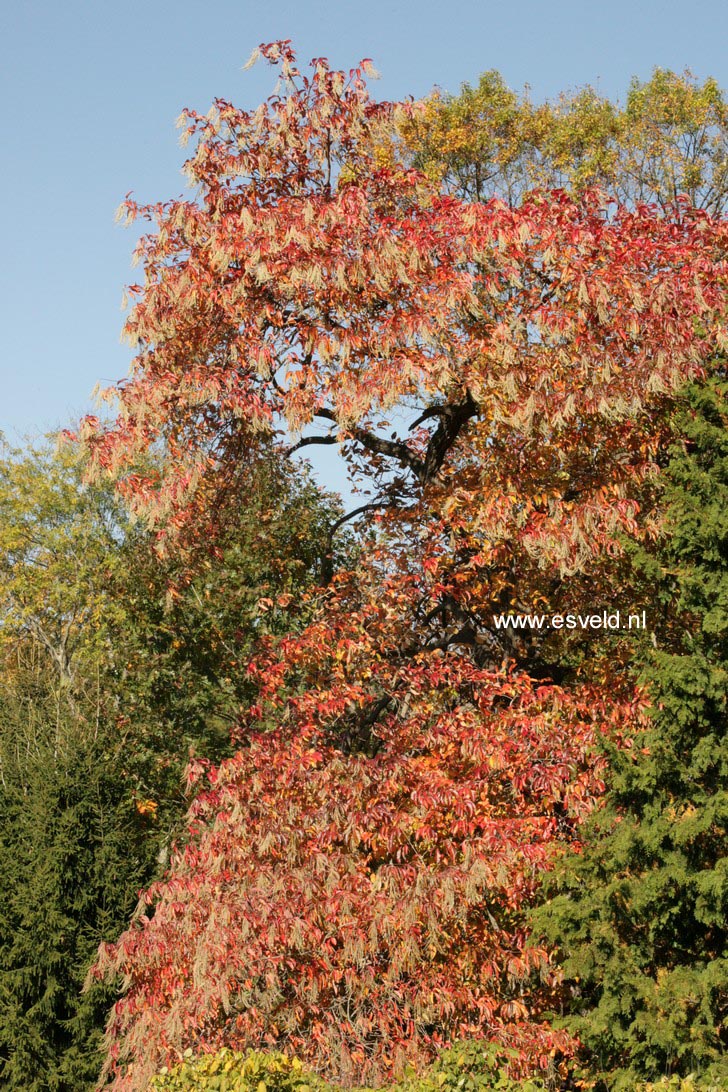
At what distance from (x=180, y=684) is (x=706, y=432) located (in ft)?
25.0

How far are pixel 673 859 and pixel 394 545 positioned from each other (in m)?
3.69

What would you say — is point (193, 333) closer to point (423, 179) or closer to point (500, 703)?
point (423, 179)

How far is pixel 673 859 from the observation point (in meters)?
7.04

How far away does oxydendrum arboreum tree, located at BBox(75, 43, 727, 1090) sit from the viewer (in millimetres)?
7969

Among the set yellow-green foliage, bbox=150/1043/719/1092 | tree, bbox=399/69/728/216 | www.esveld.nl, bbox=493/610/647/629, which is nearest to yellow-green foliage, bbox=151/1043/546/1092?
yellow-green foliage, bbox=150/1043/719/1092

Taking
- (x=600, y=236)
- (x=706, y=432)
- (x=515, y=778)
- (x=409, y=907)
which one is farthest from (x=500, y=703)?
(x=600, y=236)

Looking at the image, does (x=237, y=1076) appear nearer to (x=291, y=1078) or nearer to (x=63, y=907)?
(x=291, y=1078)

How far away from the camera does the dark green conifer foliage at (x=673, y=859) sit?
6918 mm

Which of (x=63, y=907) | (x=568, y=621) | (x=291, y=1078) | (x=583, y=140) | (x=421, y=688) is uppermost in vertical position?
(x=583, y=140)

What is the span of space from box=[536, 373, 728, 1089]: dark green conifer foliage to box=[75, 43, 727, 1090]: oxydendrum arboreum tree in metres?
0.51

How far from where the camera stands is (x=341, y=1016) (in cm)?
830

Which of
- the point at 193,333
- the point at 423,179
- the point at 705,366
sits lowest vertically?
the point at 705,366

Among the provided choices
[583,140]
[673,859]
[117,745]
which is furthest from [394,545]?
[583,140]

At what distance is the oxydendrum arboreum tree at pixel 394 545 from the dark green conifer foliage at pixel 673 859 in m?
0.51
